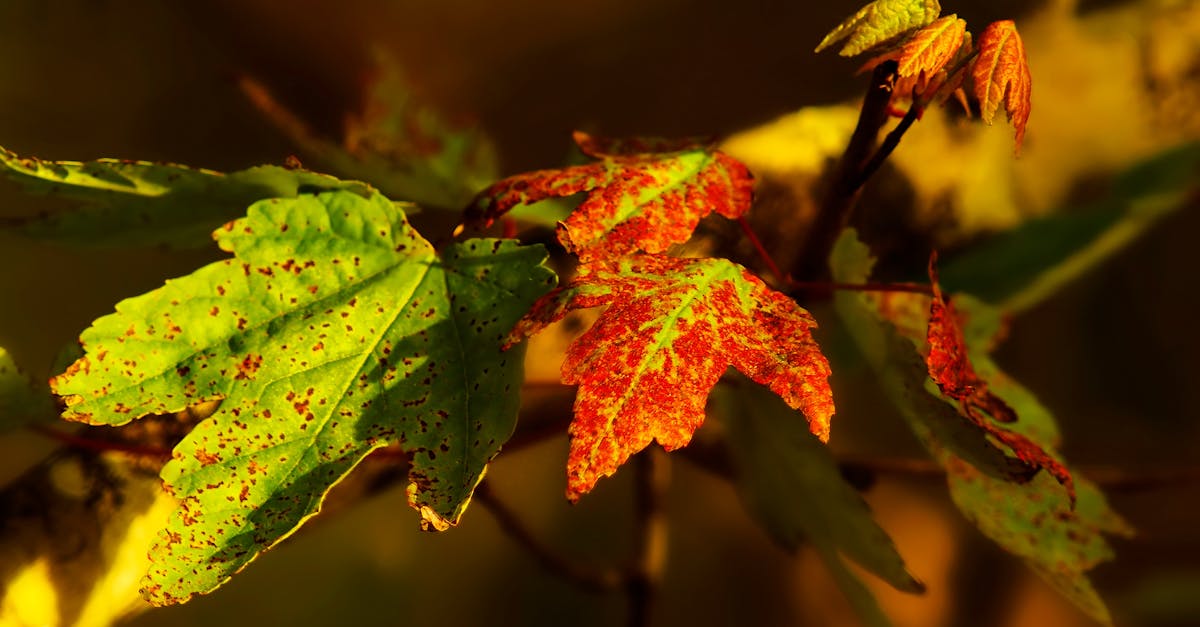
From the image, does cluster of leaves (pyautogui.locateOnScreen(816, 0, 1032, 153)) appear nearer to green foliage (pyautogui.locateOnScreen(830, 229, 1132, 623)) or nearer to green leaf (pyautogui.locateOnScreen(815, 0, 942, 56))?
green leaf (pyautogui.locateOnScreen(815, 0, 942, 56))

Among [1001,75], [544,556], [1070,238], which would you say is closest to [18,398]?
[544,556]

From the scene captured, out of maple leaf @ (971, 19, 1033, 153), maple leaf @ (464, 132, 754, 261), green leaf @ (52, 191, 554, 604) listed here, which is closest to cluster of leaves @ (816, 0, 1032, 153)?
maple leaf @ (971, 19, 1033, 153)

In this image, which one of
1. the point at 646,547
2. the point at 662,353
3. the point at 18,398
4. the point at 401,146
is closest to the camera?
the point at 662,353

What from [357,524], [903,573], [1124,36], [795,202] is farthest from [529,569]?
[1124,36]

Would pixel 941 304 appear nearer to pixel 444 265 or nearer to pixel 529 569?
pixel 444 265

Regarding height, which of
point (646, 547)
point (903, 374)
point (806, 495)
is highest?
point (903, 374)

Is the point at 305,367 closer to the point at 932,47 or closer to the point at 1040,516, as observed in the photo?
the point at 932,47

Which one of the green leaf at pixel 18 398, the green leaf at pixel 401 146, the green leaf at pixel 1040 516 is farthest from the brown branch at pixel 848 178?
the green leaf at pixel 18 398
